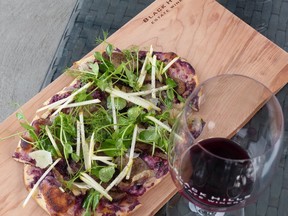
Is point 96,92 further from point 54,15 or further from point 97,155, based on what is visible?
point 54,15

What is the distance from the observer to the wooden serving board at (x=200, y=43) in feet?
3.89

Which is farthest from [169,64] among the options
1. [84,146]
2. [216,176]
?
[216,176]

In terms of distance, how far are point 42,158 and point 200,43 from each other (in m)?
0.45

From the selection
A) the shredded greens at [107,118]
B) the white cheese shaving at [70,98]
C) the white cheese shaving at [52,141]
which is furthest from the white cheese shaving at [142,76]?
the white cheese shaving at [52,141]

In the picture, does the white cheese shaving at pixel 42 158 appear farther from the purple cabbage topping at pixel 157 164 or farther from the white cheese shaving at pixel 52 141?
the purple cabbage topping at pixel 157 164

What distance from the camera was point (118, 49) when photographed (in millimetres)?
1207

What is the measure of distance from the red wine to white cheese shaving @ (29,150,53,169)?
296 mm

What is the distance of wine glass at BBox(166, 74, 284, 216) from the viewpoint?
78 cm

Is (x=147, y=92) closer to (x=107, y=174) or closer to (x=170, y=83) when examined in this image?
(x=170, y=83)

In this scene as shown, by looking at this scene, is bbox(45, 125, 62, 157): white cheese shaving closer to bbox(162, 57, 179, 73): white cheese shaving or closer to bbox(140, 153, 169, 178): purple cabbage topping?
bbox(140, 153, 169, 178): purple cabbage topping

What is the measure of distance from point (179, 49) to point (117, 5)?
247 mm

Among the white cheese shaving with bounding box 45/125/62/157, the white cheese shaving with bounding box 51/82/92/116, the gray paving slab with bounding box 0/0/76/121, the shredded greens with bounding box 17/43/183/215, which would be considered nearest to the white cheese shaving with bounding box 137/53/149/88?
the shredded greens with bounding box 17/43/183/215

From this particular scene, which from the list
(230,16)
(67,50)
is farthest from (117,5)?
(230,16)

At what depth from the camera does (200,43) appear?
4.09 ft
